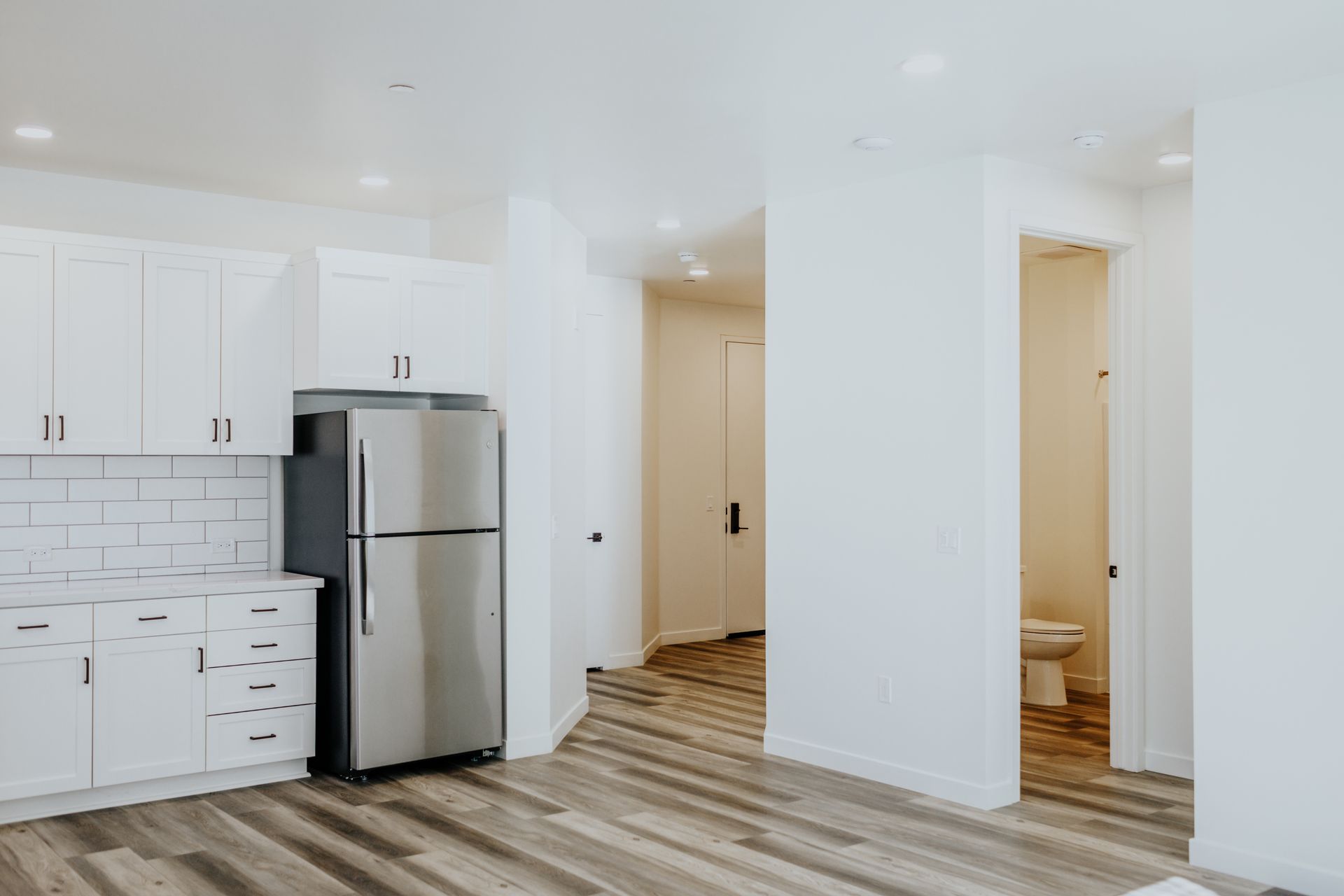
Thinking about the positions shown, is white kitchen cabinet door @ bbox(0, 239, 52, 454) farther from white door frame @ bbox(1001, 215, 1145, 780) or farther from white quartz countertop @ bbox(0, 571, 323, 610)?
white door frame @ bbox(1001, 215, 1145, 780)

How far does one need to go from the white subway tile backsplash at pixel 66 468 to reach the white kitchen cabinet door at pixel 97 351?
0.67 ft

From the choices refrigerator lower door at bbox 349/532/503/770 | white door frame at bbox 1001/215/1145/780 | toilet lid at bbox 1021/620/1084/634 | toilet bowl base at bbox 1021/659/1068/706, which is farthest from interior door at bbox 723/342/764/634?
white door frame at bbox 1001/215/1145/780

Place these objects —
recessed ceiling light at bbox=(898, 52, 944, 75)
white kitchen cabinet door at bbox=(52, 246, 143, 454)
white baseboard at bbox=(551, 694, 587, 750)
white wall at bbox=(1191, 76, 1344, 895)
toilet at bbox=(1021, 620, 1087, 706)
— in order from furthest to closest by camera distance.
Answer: toilet at bbox=(1021, 620, 1087, 706)
white baseboard at bbox=(551, 694, 587, 750)
white kitchen cabinet door at bbox=(52, 246, 143, 454)
white wall at bbox=(1191, 76, 1344, 895)
recessed ceiling light at bbox=(898, 52, 944, 75)

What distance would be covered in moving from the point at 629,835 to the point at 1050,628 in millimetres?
3276

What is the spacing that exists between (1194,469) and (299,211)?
4253mm

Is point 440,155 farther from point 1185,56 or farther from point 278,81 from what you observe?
point 1185,56

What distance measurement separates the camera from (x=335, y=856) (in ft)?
11.9

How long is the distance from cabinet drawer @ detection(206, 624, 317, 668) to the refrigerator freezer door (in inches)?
21.3

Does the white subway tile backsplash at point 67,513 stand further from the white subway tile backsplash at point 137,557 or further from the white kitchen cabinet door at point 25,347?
the white kitchen cabinet door at point 25,347

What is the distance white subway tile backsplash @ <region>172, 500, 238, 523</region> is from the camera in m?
4.85

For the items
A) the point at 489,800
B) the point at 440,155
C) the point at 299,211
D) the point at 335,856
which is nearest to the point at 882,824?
the point at 489,800

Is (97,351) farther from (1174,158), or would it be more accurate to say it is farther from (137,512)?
(1174,158)

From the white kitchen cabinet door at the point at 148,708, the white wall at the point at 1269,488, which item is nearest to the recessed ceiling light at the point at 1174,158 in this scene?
the white wall at the point at 1269,488

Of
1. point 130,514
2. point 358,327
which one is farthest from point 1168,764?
point 130,514
